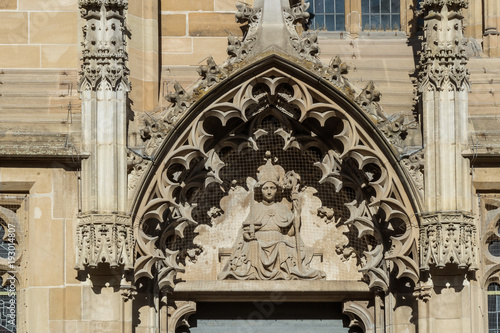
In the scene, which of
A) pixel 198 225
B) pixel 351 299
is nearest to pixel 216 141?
pixel 198 225

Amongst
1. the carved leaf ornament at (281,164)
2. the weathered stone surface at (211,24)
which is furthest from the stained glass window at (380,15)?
the carved leaf ornament at (281,164)

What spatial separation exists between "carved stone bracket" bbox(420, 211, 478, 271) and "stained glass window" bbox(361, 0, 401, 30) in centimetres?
346

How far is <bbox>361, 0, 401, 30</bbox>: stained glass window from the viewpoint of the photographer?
896 inches

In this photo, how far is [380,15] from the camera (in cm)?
2280

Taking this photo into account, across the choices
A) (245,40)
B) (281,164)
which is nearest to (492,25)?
(281,164)

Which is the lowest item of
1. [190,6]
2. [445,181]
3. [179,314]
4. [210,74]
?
[179,314]

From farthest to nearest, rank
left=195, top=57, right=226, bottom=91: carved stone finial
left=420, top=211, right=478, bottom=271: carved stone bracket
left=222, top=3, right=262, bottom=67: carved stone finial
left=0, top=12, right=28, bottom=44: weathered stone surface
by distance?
left=0, top=12, right=28, bottom=44: weathered stone surface → left=222, top=3, right=262, bottom=67: carved stone finial → left=195, top=57, right=226, bottom=91: carved stone finial → left=420, top=211, right=478, bottom=271: carved stone bracket

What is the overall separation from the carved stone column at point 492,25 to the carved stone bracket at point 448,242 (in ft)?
9.21

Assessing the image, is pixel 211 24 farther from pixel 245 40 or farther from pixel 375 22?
pixel 375 22

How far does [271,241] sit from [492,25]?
3916 mm

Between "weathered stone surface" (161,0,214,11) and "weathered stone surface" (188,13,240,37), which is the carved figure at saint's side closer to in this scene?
"weathered stone surface" (188,13,240,37)

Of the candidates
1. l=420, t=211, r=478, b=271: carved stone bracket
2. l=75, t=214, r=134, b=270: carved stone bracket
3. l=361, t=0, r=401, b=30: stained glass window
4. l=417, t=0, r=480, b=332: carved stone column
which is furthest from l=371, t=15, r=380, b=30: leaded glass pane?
l=75, t=214, r=134, b=270: carved stone bracket

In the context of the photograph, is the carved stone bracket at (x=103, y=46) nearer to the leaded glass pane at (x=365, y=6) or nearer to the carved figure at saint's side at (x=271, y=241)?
the carved figure at saint's side at (x=271, y=241)

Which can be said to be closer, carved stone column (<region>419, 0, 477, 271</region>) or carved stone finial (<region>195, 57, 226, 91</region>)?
carved stone column (<region>419, 0, 477, 271</region>)
